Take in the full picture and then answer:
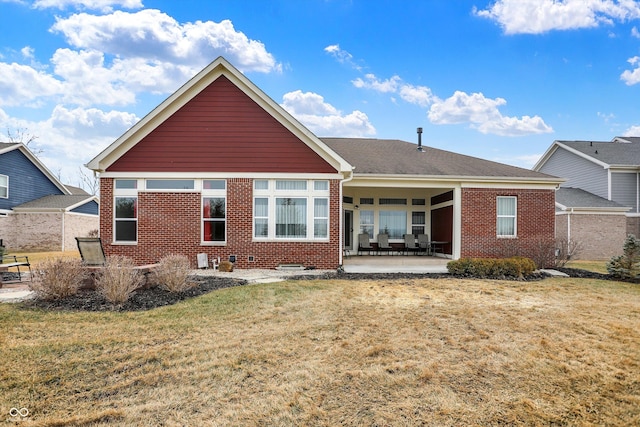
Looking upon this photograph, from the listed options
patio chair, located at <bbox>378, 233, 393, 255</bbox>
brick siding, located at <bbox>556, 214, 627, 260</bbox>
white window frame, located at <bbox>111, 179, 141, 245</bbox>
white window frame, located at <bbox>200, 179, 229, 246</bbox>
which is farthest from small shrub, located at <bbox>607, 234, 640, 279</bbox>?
white window frame, located at <bbox>111, 179, 141, 245</bbox>

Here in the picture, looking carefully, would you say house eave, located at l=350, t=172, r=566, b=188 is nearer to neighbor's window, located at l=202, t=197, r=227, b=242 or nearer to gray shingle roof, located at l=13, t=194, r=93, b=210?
neighbor's window, located at l=202, t=197, r=227, b=242

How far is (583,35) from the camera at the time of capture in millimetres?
19391

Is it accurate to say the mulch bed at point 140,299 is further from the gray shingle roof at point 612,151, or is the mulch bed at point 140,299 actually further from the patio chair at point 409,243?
the gray shingle roof at point 612,151

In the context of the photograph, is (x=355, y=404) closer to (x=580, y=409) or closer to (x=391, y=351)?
(x=391, y=351)

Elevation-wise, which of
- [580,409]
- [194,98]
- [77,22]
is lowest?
[580,409]

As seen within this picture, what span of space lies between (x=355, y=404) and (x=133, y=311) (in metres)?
4.90

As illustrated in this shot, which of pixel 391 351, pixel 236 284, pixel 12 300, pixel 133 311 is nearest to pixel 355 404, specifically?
pixel 391 351

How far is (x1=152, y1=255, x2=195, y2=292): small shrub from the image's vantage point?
27.7ft

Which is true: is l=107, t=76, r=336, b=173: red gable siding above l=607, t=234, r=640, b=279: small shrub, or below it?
above

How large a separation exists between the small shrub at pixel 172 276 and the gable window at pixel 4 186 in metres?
22.0

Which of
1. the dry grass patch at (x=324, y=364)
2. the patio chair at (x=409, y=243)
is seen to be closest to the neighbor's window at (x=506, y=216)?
the patio chair at (x=409, y=243)

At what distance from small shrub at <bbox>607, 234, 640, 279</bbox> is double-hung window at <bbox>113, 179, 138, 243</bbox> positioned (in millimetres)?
15750

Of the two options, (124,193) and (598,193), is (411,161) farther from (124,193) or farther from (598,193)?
(598,193)

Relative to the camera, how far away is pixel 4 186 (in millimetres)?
24250
